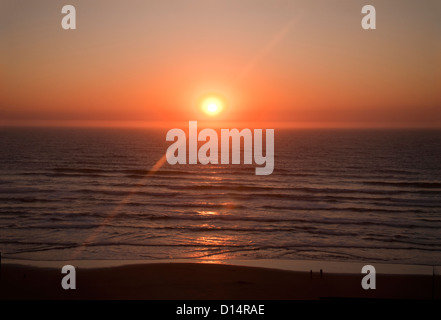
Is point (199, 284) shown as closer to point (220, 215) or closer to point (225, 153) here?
point (220, 215)

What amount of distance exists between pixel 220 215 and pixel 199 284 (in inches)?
443

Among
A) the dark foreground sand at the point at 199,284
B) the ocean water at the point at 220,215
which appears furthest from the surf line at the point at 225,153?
the dark foreground sand at the point at 199,284

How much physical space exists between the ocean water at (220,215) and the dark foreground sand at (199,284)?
1.93 m

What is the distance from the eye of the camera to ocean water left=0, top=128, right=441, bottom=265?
16.5 meters

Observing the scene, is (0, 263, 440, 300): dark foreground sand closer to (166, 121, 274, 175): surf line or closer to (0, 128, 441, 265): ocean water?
(0, 128, 441, 265): ocean water

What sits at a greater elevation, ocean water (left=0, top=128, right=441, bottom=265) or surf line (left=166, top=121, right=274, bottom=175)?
surf line (left=166, top=121, right=274, bottom=175)

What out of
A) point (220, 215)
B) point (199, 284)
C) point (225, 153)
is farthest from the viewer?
point (225, 153)

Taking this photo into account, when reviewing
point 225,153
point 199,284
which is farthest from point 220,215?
point 225,153

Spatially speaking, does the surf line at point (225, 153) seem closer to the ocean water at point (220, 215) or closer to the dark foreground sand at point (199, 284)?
the ocean water at point (220, 215)

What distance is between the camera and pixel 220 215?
23.2 m

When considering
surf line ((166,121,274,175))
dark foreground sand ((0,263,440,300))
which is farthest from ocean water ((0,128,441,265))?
surf line ((166,121,274,175))

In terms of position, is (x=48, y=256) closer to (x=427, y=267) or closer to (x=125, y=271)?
(x=125, y=271)

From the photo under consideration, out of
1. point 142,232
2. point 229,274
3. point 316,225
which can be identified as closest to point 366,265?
point 229,274

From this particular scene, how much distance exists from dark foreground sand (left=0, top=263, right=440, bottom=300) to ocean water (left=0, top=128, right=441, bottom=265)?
1.93 meters
